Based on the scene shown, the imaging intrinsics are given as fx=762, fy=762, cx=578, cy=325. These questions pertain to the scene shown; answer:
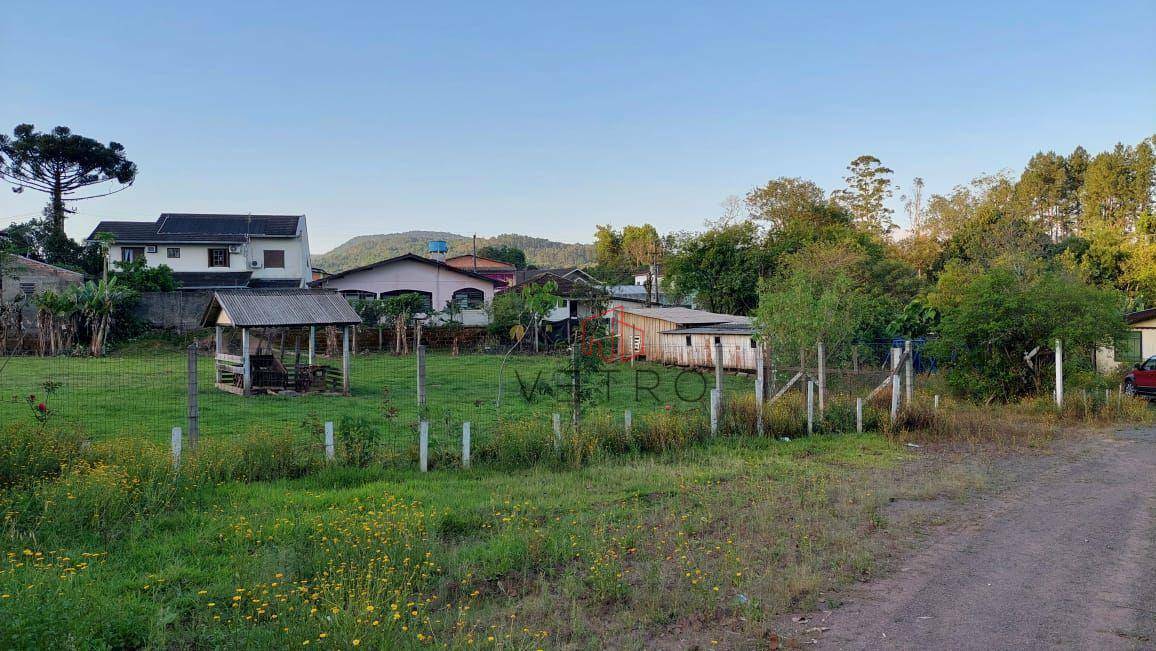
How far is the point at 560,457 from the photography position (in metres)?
10.5

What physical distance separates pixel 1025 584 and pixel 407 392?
50.1ft

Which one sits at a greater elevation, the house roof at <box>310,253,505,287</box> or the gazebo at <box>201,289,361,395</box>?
the house roof at <box>310,253,505,287</box>

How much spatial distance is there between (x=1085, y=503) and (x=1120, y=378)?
15.9m

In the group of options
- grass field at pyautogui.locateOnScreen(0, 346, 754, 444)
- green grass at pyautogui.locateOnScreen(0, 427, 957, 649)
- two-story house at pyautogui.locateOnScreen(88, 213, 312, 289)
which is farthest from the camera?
A: two-story house at pyautogui.locateOnScreen(88, 213, 312, 289)

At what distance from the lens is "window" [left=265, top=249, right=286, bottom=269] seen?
147 ft

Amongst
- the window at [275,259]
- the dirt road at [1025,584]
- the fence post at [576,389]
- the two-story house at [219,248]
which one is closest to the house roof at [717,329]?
the fence post at [576,389]

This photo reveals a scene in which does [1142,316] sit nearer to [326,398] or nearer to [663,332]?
[663,332]

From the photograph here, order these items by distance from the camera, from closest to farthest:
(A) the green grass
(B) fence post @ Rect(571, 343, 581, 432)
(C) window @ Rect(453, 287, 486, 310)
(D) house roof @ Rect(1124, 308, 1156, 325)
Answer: (A) the green grass → (B) fence post @ Rect(571, 343, 581, 432) → (D) house roof @ Rect(1124, 308, 1156, 325) → (C) window @ Rect(453, 287, 486, 310)

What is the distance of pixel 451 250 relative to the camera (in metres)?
121

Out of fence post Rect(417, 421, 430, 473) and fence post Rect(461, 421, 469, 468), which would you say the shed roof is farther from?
fence post Rect(417, 421, 430, 473)

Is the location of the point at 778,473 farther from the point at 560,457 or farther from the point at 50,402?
the point at 50,402

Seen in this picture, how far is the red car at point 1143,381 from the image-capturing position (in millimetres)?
18844

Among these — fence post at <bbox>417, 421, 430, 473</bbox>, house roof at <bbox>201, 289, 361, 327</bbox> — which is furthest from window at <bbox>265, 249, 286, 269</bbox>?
fence post at <bbox>417, 421, 430, 473</bbox>

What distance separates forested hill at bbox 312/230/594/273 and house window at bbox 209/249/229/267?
236ft
